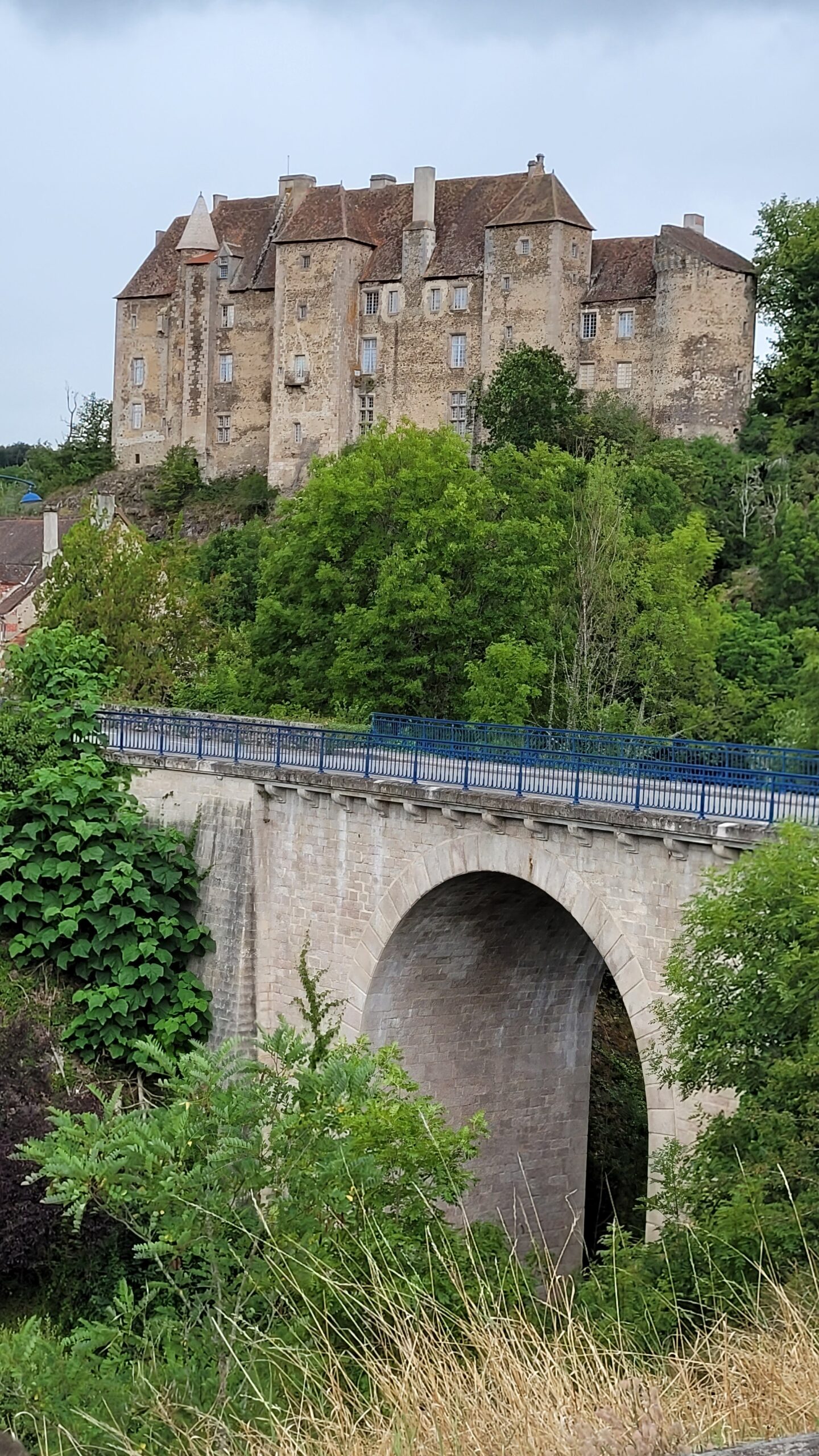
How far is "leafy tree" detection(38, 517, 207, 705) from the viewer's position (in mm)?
39594

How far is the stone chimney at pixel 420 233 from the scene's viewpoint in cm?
6347

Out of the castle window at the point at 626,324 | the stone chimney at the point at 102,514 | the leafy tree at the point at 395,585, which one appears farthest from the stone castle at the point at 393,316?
the leafy tree at the point at 395,585

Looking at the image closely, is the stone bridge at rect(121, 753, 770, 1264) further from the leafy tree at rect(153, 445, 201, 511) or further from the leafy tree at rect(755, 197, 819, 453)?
the leafy tree at rect(153, 445, 201, 511)

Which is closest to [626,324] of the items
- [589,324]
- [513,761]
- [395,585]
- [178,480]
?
[589,324]

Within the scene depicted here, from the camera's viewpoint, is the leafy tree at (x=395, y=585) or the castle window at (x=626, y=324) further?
the castle window at (x=626, y=324)

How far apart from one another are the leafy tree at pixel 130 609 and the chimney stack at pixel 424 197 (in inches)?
1020

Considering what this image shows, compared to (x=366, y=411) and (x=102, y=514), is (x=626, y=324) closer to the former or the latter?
(x=366, y=411)

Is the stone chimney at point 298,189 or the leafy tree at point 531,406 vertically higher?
the stone chimney at point 298,189

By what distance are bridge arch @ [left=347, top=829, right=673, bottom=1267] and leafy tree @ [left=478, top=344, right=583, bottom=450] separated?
29.9m

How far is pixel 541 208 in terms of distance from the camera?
2375 inches

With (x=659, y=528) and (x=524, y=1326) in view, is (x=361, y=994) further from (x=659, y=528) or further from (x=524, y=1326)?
(x=659, y=528)

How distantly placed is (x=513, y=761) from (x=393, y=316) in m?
45.5

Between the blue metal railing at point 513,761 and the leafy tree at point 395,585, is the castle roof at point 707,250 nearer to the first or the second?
the leafy tree at point 395,585

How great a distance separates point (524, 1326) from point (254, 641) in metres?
30.1
